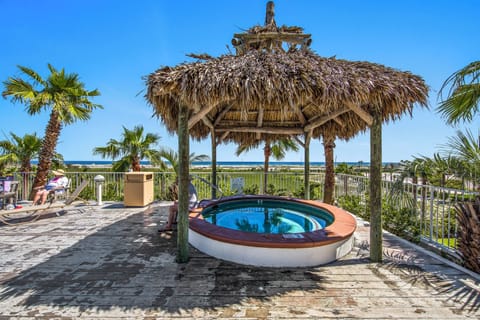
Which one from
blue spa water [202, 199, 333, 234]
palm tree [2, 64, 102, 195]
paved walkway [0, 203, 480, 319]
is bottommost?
paved walkway [0, 203, 480, 319]

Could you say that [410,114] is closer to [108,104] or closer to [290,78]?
[290,78]

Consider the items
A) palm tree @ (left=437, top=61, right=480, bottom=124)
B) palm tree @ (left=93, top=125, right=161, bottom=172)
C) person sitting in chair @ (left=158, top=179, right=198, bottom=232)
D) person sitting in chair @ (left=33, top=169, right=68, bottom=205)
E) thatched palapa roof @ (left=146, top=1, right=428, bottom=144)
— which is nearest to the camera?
thatched palapa roof @ (left=146, top=1, right=428, bottom=144)

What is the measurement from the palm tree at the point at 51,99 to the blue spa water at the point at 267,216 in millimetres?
6521

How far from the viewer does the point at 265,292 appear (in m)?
2.55

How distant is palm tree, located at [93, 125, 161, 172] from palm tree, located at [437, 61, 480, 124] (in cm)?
861

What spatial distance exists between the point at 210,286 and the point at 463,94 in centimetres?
426

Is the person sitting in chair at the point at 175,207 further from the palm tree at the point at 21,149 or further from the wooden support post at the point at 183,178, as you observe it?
the palm tree at the point at 21,149

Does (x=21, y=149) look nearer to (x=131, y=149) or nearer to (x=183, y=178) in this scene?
(x=131, y=149)

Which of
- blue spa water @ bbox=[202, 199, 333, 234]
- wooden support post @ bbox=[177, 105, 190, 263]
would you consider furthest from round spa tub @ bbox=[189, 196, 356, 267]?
wooden support post @ bbox=[177, 105, 190, 263]

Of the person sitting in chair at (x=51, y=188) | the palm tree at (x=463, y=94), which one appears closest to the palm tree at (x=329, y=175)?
the palm tree at (x=463, y=94)

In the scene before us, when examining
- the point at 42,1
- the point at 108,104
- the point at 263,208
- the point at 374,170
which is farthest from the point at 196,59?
the point at 108,104

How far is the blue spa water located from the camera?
5184 millimetres

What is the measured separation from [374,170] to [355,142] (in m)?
3.32

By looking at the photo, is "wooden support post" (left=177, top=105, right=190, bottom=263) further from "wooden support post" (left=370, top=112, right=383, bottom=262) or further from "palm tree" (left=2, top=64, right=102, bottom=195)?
"palm tree" (left=2, top=64, right=102, bottom=195)
